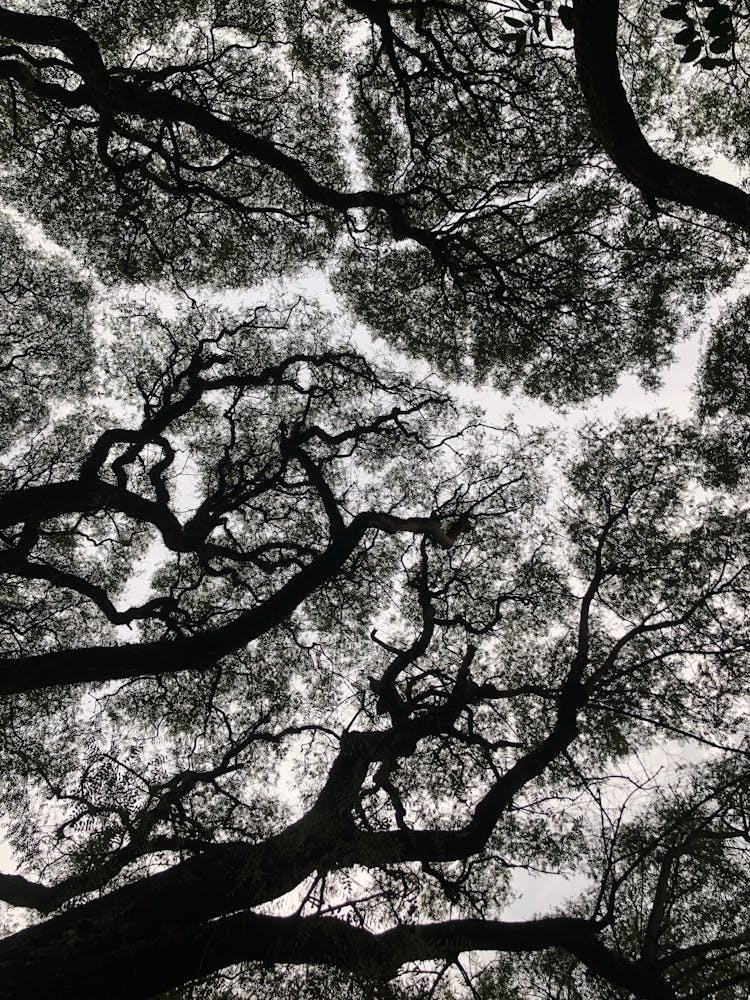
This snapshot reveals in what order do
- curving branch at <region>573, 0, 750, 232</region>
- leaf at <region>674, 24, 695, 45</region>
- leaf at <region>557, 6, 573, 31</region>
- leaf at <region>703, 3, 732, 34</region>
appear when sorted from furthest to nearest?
curving branch at <region>573, 0, 750, 232</region> → leaf at <region>557, 6, 573, 31</region> → leaf at <region>674, 24, 695, 45</region> → leaf at <region>703, 3, 732, 34</region>

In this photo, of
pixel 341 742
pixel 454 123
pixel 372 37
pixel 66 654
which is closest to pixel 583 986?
pixel 341 742

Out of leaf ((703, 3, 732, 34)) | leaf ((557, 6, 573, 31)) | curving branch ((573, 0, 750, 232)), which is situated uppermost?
curving branch ((573, 0, 750, 232))

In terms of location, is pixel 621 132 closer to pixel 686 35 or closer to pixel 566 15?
pixel 566 15

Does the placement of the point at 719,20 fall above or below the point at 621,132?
below

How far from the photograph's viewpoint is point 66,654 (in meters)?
7.04

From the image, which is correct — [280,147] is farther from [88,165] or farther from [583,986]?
[583,986]

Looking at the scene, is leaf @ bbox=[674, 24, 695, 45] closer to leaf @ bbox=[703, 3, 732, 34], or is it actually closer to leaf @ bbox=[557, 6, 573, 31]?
leaf @ bbox=[703, 3, 732, 34]

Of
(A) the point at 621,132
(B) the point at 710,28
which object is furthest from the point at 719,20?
(A) the point at 621,132

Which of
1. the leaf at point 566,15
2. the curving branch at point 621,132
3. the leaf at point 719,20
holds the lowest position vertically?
the leaf at point 719,20

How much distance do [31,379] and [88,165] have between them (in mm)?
4355

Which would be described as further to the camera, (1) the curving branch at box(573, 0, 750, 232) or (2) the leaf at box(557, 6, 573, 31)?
(1) the curving branch at box(573, 0, 750, 232)

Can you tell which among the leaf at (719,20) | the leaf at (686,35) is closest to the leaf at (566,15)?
the leaf at (686,35)

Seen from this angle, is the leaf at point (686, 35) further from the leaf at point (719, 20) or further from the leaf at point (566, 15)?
the leaf at point (566, 15)

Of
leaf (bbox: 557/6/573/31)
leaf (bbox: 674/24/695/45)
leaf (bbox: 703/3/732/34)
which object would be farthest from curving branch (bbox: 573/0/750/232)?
leaf (bbox: 703/3/732/34)
